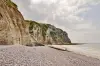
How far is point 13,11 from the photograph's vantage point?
46.1 metres

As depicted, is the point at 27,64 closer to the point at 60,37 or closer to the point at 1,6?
the point at 1,6

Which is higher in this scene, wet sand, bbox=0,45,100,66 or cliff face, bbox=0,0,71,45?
cliff face, bbox=0,0,71,45

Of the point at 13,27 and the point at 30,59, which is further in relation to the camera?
the point at 13,27

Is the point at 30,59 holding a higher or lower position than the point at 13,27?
lower

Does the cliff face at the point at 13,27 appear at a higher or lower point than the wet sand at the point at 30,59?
higher

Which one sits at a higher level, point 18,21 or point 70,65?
point 18,21

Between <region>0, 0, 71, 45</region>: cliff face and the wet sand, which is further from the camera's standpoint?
<region>0, 0, 71, 45</region>: cliff face

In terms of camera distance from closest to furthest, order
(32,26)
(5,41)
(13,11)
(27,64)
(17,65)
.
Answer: (17,65)
(27,64)
(5,41)
(13,11)
(32,26)

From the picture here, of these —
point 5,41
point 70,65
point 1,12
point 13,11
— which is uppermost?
point 13,11

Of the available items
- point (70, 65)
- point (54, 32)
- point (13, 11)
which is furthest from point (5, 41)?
point (54, 32)

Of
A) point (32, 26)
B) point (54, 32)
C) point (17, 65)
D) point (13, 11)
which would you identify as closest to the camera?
point (17, 65)

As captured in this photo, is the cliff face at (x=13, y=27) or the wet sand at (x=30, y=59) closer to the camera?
the wet sand at (x=30, y=59)

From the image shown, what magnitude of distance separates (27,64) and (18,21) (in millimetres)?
41359

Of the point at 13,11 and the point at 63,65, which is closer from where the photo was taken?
the point at 63,65
